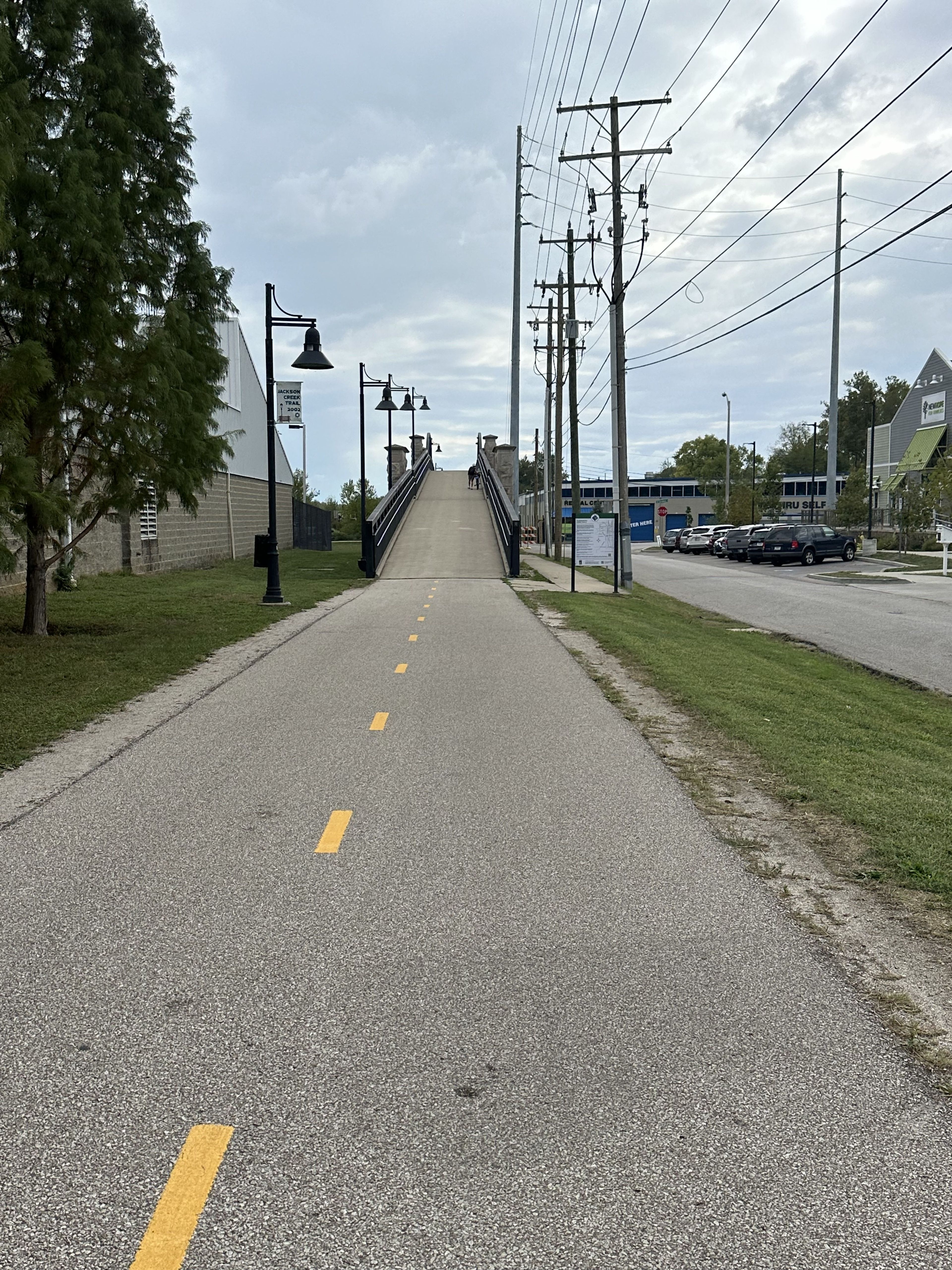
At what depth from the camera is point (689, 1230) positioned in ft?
9.64

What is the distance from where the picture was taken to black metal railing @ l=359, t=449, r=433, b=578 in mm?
31906

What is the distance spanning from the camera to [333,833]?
6.60 m

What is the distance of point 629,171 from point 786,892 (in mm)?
29577

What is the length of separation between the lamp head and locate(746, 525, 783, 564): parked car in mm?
31996

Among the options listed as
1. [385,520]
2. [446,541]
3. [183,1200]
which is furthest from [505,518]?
[183,1200]

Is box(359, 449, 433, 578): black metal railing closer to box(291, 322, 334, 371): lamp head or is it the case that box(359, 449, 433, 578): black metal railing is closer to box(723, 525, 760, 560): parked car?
box(291, 322, 334, 371): lamp head

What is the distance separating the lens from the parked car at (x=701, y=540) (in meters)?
66.9

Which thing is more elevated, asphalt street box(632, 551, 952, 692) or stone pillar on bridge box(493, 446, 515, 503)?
stone pillar on bridge box(493, 446, 515, 503)

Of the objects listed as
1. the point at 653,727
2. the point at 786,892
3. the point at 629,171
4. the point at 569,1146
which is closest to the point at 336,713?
the point at 653,727

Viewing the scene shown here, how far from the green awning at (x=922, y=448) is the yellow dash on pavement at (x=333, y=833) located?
75.1m

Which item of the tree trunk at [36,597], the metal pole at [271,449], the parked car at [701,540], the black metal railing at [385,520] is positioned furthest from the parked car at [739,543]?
the tree trunk at [36,597]

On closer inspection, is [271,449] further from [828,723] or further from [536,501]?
[536,501]

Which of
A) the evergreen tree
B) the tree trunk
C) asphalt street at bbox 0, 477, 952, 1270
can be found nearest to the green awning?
the evergreen tree

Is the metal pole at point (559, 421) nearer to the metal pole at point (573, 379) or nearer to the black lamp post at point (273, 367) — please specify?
the metal pole at point (573, 379)
